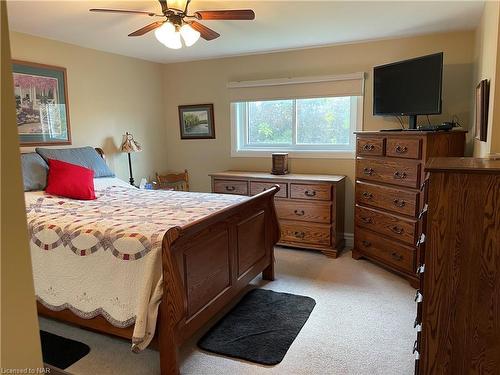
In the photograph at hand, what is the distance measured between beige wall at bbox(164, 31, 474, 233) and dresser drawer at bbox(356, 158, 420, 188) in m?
0.57

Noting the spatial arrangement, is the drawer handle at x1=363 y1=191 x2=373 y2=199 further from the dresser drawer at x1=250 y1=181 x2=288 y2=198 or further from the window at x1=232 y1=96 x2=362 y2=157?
the dresser drawer at x1=250 y1=181 x2=288 y2=198

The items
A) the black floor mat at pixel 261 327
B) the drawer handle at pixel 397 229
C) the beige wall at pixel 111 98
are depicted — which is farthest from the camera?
the beige wall at pixel 111 98

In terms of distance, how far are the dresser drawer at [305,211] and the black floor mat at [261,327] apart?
111 centimetres

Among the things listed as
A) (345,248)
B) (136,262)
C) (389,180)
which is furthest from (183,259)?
(345,248)

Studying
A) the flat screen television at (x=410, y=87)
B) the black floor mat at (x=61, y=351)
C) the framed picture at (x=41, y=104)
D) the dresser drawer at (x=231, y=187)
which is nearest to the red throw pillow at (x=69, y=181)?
the framed picture at (x=41, y=104)

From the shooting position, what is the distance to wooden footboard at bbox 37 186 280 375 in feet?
6.43

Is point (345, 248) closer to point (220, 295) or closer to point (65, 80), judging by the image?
point (220, 295)

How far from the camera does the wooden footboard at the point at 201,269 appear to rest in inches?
77.2

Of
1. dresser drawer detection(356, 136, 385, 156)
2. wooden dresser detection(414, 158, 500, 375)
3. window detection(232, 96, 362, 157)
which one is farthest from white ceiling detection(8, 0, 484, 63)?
wooden dresser detection(414, 158, 500, 375)

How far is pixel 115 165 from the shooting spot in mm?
4453

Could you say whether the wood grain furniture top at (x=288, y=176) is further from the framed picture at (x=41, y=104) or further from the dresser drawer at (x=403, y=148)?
the framed picture at (x=41, y=104)

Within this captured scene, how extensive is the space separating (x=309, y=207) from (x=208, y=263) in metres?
1.86

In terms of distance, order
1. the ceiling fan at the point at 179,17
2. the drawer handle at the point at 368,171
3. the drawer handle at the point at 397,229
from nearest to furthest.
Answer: the ceiling fan at the point at 179,17
the drawer handle at the point at 397,229
the drawer handle at the point at 368,171

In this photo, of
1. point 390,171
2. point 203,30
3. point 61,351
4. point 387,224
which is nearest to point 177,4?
point 203,30
